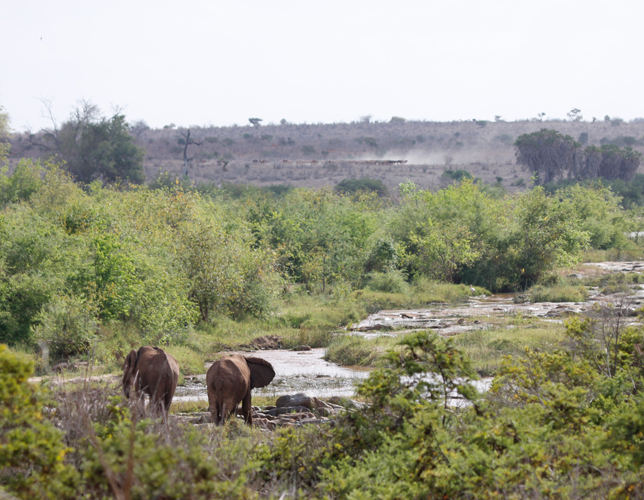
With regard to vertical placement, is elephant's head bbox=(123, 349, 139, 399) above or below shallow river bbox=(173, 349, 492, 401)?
above

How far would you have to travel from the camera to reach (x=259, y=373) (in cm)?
830

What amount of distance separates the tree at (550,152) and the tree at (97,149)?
131 feet

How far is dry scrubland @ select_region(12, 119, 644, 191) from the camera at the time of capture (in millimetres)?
64875

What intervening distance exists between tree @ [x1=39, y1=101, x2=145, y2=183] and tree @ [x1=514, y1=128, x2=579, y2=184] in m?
39.8

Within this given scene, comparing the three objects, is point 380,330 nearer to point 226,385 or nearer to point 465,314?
point 465,314

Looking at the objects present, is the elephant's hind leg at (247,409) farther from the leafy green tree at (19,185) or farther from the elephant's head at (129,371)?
the leafy green tree at (19,185)

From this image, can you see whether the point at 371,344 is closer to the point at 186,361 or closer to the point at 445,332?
the point at 445,332

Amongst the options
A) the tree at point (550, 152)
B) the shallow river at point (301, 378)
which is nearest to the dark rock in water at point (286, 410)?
the shallow river at point (301, 378)

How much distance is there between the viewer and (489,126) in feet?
317

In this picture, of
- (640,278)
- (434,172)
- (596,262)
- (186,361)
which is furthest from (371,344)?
(434,172)

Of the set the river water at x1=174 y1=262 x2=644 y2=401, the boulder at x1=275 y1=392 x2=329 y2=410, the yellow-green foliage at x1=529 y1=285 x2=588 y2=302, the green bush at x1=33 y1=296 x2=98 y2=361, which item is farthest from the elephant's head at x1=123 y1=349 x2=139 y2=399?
the yellow-green foliage at x1=529 y1=285 x2=588 y2=302

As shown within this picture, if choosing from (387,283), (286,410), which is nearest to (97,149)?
(387,283)

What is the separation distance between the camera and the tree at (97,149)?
51.8m

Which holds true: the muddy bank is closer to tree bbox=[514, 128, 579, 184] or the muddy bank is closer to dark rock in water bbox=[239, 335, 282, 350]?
dark rock in water bbox=[239, 335, 282, 350]
